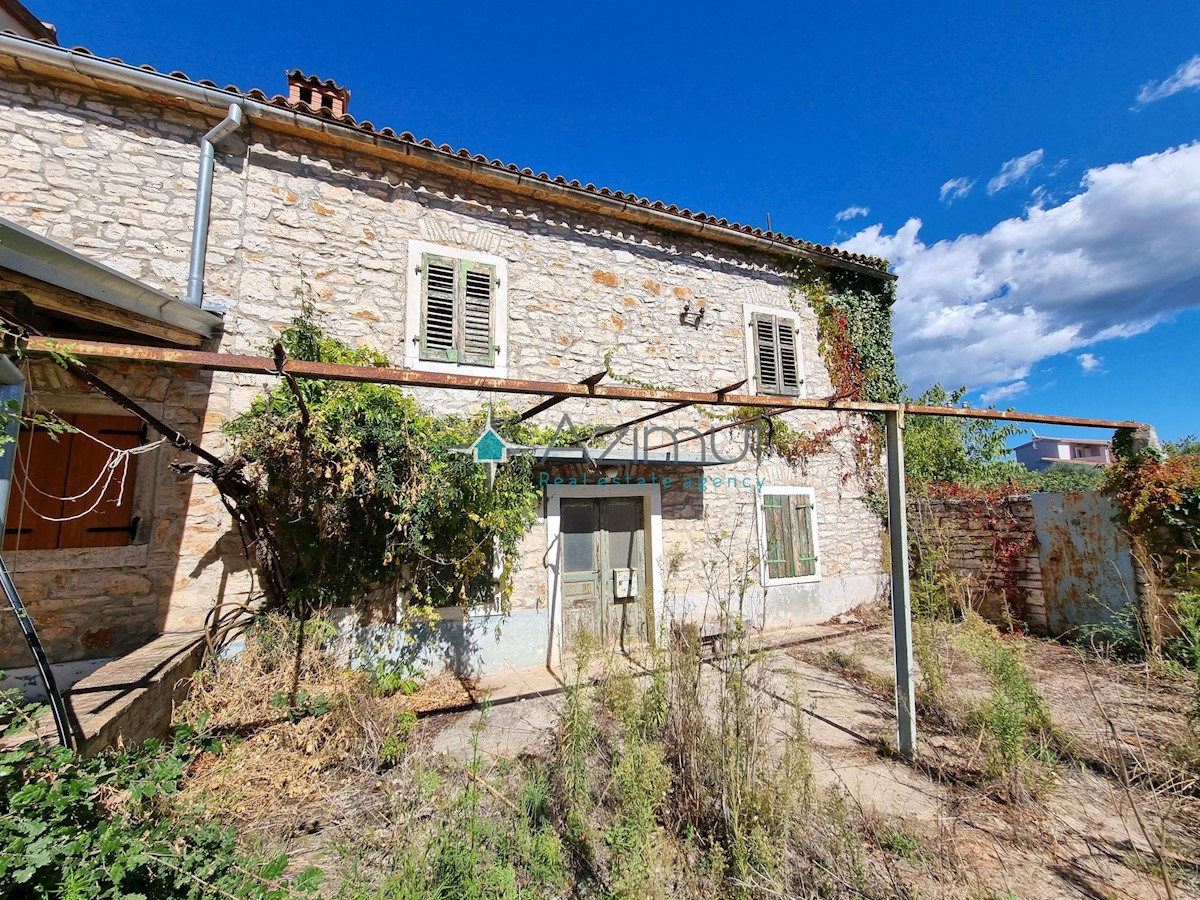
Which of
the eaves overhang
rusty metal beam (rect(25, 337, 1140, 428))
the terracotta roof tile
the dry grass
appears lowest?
the dry grass

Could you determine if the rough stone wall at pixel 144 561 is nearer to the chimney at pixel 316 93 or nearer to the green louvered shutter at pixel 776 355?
the chimney at pixel 316 93

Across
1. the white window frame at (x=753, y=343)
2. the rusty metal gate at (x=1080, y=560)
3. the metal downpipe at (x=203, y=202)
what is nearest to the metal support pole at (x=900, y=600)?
the white window frame at (x=753, y=343)

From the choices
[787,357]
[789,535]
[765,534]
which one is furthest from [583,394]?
[787,357]

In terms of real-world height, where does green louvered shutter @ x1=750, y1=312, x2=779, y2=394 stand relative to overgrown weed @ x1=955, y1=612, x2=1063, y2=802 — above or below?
above

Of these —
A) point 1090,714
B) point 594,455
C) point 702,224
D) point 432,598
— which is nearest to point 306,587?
point 432,598

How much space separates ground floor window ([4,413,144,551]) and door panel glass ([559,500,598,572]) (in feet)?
14.3

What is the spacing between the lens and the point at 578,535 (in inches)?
261

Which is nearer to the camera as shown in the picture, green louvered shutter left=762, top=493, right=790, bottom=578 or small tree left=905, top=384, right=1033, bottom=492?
green louvered shutter left=762, top=493, right=790, bottom=578

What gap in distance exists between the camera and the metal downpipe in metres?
4.75

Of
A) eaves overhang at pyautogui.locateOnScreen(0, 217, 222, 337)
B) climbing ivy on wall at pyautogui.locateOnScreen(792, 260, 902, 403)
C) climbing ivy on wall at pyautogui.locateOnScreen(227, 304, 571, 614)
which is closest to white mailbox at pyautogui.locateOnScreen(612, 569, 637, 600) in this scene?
climbing ivy on wall at pyautogui.locateOnScreen(227, 304, 571, 614)

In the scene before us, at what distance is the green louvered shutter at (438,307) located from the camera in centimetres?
573

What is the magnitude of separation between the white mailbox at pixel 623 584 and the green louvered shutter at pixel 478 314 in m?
3.23

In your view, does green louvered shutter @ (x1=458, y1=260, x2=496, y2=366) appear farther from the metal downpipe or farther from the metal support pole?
the metal support pole

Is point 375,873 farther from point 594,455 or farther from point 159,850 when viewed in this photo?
point 594,455
